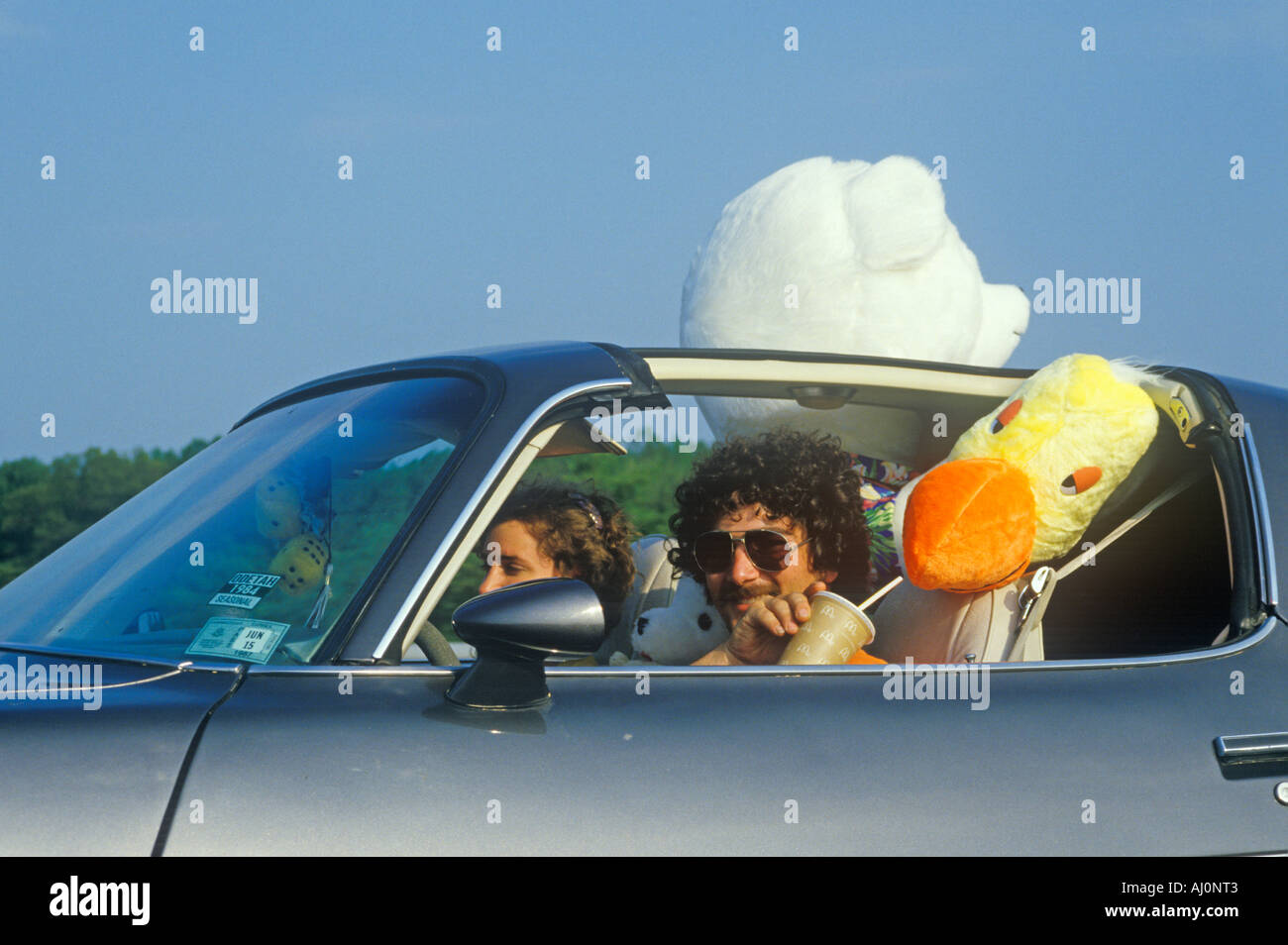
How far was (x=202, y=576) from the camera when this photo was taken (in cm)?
202

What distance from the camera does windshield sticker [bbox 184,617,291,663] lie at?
190 cm

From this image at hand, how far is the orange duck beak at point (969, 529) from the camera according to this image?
2514 millimetres

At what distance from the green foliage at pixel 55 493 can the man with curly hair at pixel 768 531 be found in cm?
973

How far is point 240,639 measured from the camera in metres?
1.92

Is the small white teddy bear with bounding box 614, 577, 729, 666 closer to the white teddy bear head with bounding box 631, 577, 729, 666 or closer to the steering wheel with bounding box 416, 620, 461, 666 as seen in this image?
the white teddy bear head with bounding box 631, 577, 729, 666

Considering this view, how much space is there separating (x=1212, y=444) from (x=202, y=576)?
178 centimetres

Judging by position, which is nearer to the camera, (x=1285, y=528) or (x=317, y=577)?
(x=317, y=577)

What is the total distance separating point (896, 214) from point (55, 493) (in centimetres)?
1019

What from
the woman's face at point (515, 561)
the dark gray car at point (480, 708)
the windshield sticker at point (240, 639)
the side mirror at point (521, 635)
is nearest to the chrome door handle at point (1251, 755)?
the dark gray car at point (480, 708)

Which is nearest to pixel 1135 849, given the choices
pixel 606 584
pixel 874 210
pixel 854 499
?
pixel 854 499

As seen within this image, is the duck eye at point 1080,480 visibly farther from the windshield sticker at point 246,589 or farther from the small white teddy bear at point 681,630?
the windshield sticker at point 246,589

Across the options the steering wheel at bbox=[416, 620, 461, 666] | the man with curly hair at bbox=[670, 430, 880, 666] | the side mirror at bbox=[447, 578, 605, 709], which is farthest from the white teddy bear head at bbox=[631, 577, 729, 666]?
the side mirror at bbox=[447, 578, 605, 709]

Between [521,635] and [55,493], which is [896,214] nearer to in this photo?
[521,635]
